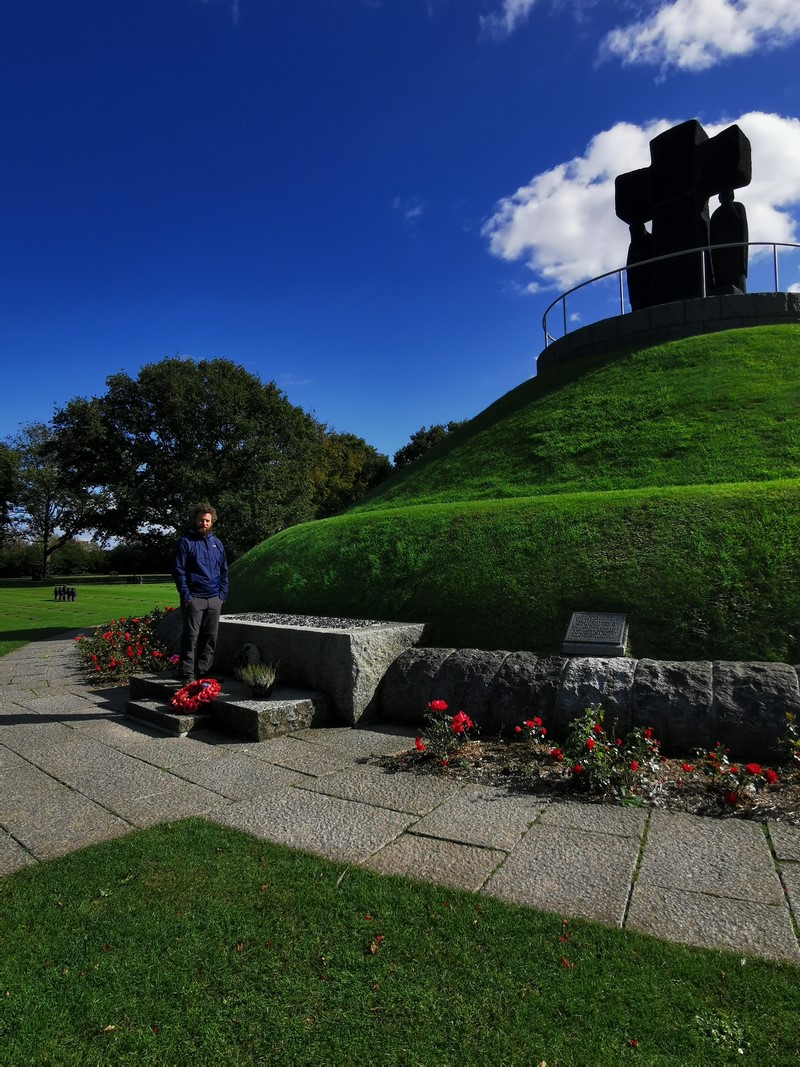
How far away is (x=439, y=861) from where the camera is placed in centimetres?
350

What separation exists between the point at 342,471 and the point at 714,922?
52696mm

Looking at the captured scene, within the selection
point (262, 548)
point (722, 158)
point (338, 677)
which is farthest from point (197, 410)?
point (338, 677)

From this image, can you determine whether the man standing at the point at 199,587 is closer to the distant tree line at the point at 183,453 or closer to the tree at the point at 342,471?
the distant tree line at the point at 183,453

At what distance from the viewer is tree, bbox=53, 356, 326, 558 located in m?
33.8

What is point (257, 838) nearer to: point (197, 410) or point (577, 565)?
point (577, 565)

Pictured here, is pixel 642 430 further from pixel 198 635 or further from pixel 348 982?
pixel 348 982

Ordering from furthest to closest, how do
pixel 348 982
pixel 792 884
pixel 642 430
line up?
pixel 642 430
pixel 792 884
pixel 348 982

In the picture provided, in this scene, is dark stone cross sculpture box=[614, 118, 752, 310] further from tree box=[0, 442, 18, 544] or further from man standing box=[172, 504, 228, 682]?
tree box=[0, 442, 18, 544]

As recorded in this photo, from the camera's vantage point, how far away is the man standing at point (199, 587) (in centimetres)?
732

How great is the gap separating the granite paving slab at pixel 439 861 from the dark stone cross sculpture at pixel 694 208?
1587 centimetres

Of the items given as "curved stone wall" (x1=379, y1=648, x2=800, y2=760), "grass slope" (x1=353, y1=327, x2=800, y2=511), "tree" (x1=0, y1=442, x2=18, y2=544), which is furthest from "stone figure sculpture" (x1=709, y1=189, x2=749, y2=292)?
"tree" (x1=0, y1=442, x2=18, y2=544)

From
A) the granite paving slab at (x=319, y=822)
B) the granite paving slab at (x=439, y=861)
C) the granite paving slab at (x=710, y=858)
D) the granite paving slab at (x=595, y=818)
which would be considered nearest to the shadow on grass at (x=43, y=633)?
the granite paving slab at (x=319, y=822)

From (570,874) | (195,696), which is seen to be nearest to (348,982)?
(570,874)

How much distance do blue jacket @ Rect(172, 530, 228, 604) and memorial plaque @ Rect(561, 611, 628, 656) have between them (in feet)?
13.4
